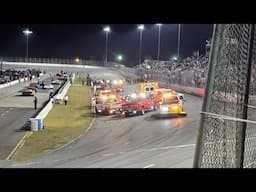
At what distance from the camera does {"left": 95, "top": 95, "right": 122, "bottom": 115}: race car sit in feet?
108

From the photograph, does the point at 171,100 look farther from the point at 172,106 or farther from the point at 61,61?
the point at 61,61

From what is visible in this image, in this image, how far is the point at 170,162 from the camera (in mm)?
16656

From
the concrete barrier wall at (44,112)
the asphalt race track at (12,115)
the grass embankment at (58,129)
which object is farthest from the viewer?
the concrete barrier wall at (44,112)

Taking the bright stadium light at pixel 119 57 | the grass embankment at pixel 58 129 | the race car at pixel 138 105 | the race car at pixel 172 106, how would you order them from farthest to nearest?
the bright stadium light at pixel 119 57 → the race car at pixel 138 105 → the race car at pixel 172 106 → the grass embankment at pixel 58 129

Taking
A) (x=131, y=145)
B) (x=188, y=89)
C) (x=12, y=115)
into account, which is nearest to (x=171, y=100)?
(x=131, y=145)

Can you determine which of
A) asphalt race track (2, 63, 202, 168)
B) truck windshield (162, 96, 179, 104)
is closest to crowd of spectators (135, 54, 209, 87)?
truck windshield (162, 96, 179, 104)

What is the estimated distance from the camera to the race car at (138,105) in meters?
31.3

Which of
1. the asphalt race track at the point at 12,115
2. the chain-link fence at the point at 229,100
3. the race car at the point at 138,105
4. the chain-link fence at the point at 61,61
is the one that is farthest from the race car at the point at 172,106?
the chain-link fence at the point at 61,61

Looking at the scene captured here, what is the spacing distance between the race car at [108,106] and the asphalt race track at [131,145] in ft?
3.89

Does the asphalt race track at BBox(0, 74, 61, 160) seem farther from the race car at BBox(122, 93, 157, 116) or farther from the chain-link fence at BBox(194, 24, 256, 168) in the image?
the chain-link fence at BBox(194, 24, 256, 168)

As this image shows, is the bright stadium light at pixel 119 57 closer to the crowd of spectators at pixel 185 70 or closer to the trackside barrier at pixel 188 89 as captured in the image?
the crowd of spectators at pixel 185 70

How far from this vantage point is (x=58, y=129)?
86.4ft

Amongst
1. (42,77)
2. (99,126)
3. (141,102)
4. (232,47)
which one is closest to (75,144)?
(99,126)

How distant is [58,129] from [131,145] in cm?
637
